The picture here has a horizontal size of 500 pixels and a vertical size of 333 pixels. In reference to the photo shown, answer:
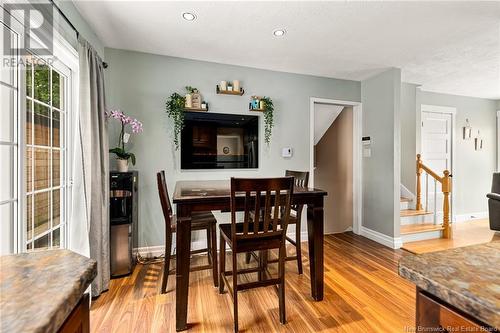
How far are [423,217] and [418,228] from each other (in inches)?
16.9

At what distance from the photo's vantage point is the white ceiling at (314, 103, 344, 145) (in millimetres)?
Answer: 4117

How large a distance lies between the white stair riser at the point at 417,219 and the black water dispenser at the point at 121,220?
395cm

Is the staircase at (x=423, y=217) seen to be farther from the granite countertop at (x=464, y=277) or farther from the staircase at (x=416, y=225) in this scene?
the granite countertop at (x=464, y=277)

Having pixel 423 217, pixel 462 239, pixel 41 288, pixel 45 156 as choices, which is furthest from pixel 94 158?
pixel 462 239

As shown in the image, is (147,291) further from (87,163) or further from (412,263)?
(412,263)

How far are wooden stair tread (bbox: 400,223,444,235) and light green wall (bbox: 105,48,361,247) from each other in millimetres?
1940

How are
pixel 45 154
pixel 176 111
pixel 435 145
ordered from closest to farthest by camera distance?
pixel 45 154, pixel 176 111, pixel 435 145

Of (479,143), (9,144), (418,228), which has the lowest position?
(418,228)

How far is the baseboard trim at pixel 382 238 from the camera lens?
10.6 feet

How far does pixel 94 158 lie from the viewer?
2.04 meters

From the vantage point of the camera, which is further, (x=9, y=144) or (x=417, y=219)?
(x=417, y=219)

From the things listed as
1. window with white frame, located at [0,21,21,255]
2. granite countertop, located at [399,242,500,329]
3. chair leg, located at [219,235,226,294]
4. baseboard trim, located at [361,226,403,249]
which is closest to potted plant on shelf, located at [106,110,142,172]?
window with white frame, located at [0,21,21,255]

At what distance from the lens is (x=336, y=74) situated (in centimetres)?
349

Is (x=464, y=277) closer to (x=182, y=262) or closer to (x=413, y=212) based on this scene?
(x=182, y=262)
